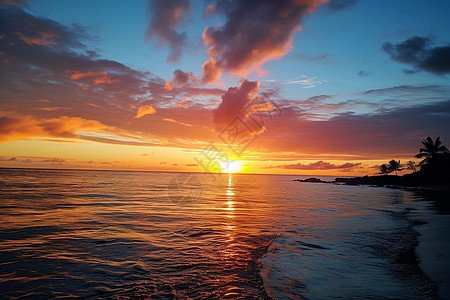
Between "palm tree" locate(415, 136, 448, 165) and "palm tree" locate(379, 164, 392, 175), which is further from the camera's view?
"palm tree" locate(379, 164, 392, 175)

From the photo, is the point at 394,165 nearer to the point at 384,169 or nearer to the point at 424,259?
the point at 384,169

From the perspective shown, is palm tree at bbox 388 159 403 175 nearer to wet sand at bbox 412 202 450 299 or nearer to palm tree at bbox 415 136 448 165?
palm tree at bbox 415 136 448 165

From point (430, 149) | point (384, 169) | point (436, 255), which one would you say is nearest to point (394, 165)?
point (384, 169)

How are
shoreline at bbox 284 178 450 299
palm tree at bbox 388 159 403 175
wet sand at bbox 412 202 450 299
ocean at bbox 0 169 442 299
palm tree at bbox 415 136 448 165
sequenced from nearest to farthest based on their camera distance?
ocean at bbox 0 169 442 299, shoreline at bbox 284 178 450 299, wet sand at bbox 412 202 450 299, palm tree at bbox 415 136 448 165, palm tree at bbox 388 159 403 175

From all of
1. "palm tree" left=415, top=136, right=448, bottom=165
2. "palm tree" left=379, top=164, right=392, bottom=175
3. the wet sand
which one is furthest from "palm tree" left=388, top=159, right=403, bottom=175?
the wet sand

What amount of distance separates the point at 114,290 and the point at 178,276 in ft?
Answer: 5.80

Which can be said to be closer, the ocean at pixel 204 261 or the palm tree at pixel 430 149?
the ocean at pixel 204 261

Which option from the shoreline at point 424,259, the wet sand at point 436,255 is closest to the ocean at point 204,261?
the shoreline at point 424,259

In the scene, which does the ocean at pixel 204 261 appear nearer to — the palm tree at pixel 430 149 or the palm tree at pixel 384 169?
the palm tree at pixel 430 149

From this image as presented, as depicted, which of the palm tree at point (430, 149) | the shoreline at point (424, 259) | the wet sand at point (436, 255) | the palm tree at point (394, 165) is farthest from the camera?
the palm tree at point (394, 165)

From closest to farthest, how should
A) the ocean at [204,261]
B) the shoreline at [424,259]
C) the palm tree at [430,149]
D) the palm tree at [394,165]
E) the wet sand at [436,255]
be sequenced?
the ocean at [204,261] < the shoreline at [424,259] < the wet sand at [436,255] < the palm tree at [430,149] < the palm tree at [394,165]

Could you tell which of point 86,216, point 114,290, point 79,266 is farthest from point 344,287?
point 86,216

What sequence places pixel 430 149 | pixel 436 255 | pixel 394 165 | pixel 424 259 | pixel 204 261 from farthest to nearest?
pixel 394 165, pixel 430 149, pixel 436 255, pixel 424 259, pixel 204 261

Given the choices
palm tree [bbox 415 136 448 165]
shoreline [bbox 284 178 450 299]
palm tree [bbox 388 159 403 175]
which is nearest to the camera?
shoreline [bbox 284 178 450 299]
